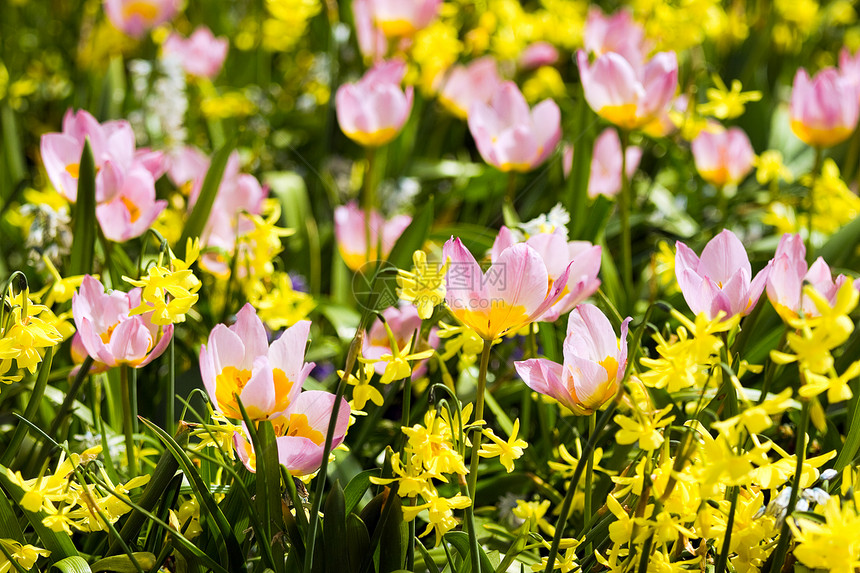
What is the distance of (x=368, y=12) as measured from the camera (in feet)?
8.41

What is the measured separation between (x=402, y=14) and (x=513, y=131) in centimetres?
75

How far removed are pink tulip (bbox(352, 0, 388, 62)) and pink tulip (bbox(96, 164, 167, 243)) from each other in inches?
46.6

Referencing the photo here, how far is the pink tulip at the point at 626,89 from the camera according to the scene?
5.99 feet

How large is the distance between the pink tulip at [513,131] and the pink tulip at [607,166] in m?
0.31

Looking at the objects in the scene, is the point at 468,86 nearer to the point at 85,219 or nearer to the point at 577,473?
the point at 85,219

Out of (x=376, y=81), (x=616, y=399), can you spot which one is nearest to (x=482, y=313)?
(x=616, y=399)

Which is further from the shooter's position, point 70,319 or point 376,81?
point 376,81

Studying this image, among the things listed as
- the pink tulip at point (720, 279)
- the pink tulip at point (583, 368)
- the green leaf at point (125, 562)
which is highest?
the pink tulip at point (720, 279)

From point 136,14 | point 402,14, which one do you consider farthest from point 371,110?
point 136,14

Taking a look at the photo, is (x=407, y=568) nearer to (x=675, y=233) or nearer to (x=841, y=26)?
(x=675, y=233)

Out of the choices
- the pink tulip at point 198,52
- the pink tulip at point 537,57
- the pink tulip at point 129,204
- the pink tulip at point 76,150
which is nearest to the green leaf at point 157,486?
the pink tulip at point 129,204

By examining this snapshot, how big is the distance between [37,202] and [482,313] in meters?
1.38

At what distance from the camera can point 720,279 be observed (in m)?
1.15

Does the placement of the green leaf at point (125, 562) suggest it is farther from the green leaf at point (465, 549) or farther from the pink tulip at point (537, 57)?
the pink tulip at point (537, 57)
